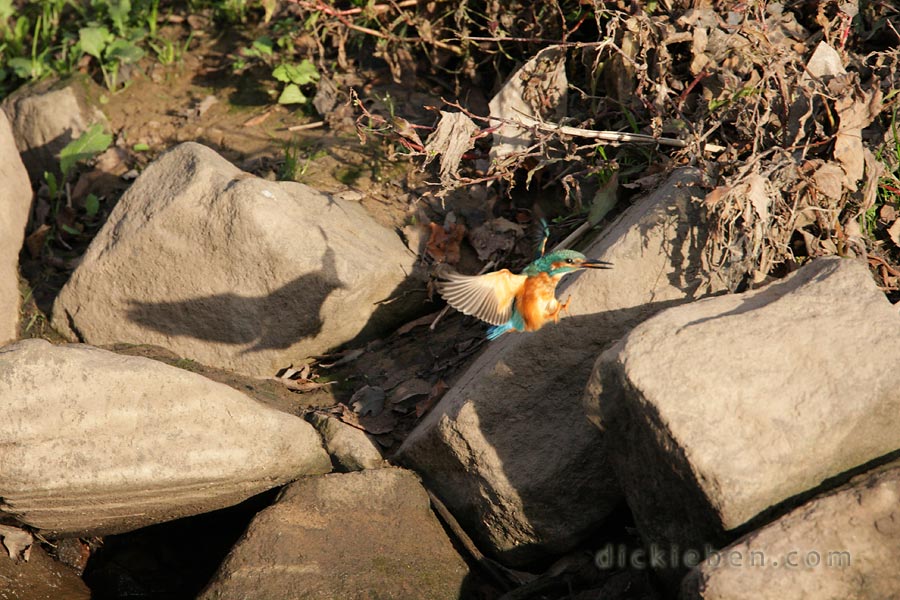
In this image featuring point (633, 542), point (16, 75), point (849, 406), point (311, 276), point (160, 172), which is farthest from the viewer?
point (16, 75)

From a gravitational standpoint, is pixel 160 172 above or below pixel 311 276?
above

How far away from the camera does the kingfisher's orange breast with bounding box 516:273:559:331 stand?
3.80 metres

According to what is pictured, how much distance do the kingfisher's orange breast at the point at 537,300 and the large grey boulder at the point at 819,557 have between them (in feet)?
4.25

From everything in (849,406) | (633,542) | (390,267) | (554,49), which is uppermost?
(554,49)

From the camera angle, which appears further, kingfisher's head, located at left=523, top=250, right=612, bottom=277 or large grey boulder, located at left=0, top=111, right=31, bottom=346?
large grey boulder, located at left=0, top=111, right=31, bottom=346

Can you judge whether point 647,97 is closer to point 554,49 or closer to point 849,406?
point 554,49

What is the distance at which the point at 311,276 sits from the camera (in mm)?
4590

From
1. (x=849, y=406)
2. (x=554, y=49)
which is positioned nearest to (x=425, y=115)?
(x=554, y=49)

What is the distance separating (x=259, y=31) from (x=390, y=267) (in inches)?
101

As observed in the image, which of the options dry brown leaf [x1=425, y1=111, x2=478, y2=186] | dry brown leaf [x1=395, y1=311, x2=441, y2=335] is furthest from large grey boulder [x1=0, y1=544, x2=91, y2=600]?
dry brown leaf [x1=425, y1=111, x2=478, y2=186]

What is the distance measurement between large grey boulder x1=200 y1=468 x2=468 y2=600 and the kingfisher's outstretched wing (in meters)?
0.81

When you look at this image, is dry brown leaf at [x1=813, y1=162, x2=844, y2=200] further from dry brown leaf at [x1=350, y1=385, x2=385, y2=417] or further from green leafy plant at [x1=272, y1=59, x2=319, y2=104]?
green leafy plant at [x1=272, y1=59, x2=319, y2=104]

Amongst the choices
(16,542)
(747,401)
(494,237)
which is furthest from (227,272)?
(747,401)

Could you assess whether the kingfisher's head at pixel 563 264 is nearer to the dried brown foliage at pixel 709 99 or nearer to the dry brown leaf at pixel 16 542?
the dried brown foliage at pixel 709 99
